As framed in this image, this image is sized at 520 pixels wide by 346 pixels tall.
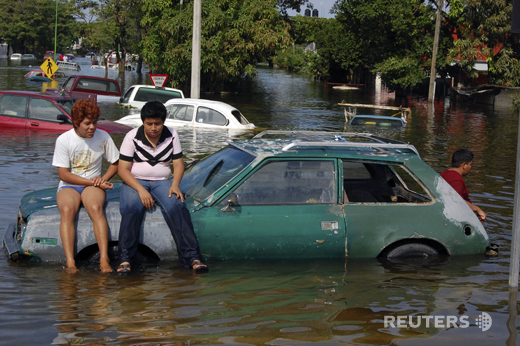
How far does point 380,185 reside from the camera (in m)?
6.88

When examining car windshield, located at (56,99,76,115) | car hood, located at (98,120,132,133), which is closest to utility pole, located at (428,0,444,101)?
car hood, located at (98,120,132,133)

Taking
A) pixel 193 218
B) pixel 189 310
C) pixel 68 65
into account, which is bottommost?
pixel 189 310

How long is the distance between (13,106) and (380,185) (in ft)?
37.4

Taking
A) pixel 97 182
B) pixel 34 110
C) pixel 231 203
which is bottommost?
pixel 231 203

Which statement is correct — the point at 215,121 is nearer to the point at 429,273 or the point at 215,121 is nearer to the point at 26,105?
the point at 26,105

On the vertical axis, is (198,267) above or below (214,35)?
below

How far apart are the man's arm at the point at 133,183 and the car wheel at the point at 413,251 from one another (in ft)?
8.04

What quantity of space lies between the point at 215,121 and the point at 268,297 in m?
13.0

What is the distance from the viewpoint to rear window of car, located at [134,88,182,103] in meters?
21.1

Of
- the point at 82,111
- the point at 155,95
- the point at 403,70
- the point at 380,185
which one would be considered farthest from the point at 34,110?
the point at 403,70

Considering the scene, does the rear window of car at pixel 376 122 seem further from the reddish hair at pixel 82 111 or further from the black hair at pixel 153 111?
the reddish hair at pixel 82 111

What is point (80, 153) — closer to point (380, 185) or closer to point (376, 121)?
point (380, 185)

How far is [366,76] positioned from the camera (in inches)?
2820

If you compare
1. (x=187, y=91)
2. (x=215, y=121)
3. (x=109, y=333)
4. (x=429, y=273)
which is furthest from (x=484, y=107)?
(x=109, y=333)
